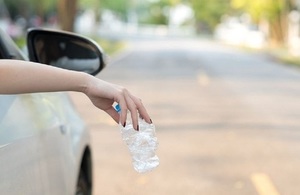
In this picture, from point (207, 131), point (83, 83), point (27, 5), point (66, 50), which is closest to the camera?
point (83, 83)

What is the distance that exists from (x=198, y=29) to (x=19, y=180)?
102850 millimetres

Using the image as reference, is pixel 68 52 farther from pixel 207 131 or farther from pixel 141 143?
pixel 207 131

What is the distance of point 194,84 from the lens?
20266 mm

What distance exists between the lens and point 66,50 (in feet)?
13.3

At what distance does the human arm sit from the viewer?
2418 millimetres

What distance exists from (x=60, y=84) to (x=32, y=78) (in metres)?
0.12

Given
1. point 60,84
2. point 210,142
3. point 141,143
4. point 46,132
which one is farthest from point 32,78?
point 210,142

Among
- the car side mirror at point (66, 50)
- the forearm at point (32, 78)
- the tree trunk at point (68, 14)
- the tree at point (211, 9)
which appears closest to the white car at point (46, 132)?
the car side mirror at point (66, 50)

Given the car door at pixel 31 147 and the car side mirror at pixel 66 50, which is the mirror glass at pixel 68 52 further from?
the car door at pixel 31 147

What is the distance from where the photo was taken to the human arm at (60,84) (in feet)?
7.93

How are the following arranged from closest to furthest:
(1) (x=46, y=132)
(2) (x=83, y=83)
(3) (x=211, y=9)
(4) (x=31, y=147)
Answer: (2) (x=83, y=83) → (4) (x=31, y=147) → (1) (x=46, y=132) → (3) (x=211, y=9)

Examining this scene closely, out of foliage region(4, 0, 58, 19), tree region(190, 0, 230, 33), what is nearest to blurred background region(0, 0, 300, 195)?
foliage region(4, 0, 58, 19)

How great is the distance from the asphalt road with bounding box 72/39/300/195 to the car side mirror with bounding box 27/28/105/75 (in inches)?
115

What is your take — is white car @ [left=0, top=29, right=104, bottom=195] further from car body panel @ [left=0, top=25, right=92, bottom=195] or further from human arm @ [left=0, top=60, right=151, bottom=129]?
human arm @ [left=0, top=60, right=151, bottom=129]
